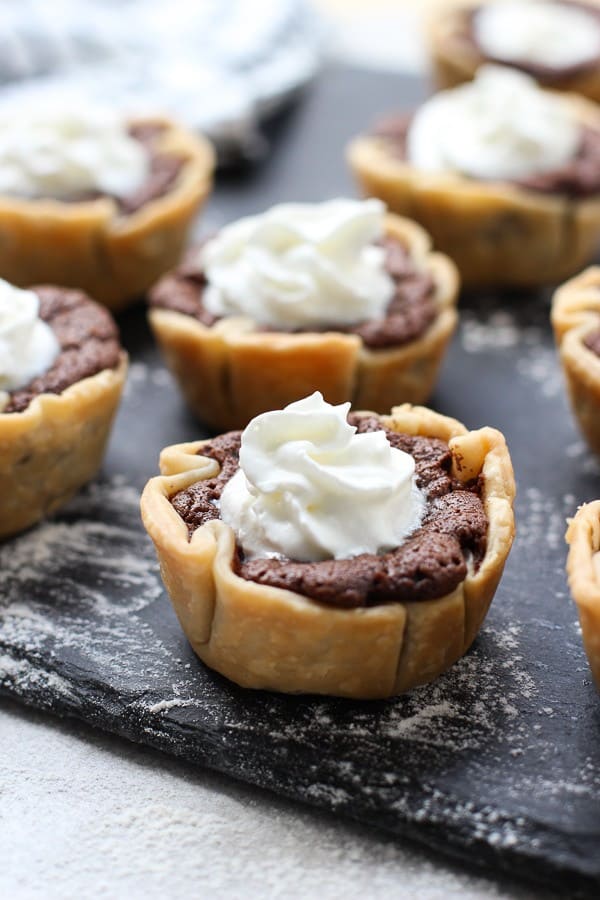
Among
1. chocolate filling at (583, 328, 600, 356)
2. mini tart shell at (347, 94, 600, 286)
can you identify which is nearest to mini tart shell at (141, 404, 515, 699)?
chocolate filling at (583, 328, 600, 356)

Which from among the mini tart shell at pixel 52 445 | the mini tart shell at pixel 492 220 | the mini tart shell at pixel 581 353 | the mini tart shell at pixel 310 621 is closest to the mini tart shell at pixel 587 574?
the mini tart shell at pixel 310 621

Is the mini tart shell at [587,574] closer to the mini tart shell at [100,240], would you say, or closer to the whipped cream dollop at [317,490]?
the whipped cream dollop at [317,490]

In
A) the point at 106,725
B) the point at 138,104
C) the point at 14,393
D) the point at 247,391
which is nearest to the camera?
the point at 106,725

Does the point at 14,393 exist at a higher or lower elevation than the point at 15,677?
higher

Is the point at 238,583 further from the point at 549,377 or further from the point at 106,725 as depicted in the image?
the point at 549,377

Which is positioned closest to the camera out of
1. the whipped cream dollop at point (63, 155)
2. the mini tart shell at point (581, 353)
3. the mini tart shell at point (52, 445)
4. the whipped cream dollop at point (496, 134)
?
the mini tart shell at point (52, 445)

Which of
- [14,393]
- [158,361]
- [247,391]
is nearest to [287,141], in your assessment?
[158,361]

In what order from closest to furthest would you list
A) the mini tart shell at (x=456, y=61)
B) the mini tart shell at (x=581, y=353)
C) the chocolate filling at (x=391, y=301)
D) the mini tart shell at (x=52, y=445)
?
the mini tart shell at (x=52, y=445), the mini tart shell at (x=581, y=353), the chocolate filling at (x=391, y=301), the mini tart shell at (x=456, y=61)
